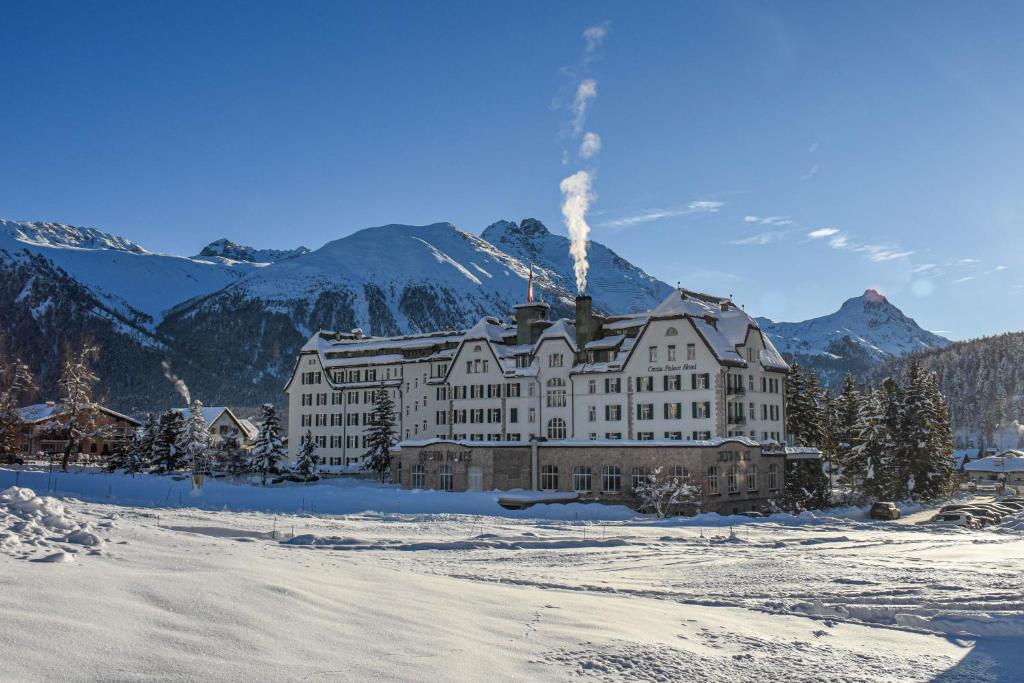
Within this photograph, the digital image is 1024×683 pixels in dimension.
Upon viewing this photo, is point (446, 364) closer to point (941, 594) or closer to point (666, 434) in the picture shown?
point (666, 434)

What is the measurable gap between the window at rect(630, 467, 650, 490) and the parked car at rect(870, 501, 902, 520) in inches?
721

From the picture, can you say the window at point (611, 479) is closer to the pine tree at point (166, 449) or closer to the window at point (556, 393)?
the window at point (556, 393)

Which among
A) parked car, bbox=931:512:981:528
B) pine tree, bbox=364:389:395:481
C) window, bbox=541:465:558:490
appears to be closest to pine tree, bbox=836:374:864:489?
parked car, bbox=931:512:981:528

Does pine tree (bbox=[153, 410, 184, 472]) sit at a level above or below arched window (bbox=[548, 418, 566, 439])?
below

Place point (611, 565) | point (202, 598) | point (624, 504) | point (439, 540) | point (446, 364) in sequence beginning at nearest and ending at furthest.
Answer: point (202, 598), point (611, 565), point (439, 540), point (624, 504), point (446, 364)

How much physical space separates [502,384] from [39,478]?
36.2 metres

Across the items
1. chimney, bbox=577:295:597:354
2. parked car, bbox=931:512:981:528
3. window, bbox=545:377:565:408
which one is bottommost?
parked car, bbox=931:512:981:528

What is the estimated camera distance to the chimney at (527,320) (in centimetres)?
7588

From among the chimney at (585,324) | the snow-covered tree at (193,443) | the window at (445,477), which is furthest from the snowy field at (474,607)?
the snow-covered tree at (193,443)

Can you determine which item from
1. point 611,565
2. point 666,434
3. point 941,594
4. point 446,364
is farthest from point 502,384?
point 941,594

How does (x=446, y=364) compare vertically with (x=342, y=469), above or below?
above

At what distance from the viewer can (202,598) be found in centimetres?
1366

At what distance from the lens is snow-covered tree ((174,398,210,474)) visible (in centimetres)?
7531

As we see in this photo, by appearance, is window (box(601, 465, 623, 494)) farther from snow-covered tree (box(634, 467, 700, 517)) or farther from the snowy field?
the snowy field
